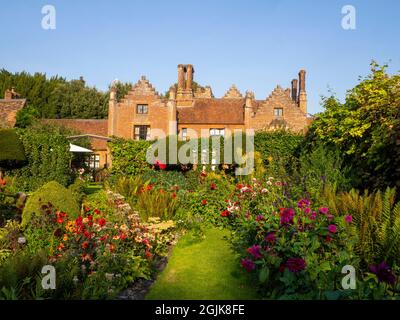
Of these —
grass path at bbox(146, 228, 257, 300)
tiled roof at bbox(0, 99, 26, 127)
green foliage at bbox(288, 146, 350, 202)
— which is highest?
tiled roof at bbox(0, 99, 26, 127)

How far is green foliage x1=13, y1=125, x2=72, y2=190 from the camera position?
17.8 m

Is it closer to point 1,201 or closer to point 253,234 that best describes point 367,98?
point 253,234

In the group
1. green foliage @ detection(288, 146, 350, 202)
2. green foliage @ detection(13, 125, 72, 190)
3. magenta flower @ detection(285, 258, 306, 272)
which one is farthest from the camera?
green foliage @ detection(13, 125, 72, 190)

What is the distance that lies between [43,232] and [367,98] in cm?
954

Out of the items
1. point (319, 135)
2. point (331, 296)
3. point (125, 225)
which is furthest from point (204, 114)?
point (331, 296)

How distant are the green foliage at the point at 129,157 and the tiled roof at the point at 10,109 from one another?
1735cm

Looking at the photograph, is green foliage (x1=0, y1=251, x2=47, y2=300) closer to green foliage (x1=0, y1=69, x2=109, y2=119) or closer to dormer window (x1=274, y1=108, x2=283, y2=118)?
dormer window (x1=274, y1=108, x2=283, y2=118)

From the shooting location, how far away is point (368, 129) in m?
10.4

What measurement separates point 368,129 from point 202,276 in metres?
7.22

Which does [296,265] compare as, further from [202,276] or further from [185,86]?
[185,86]

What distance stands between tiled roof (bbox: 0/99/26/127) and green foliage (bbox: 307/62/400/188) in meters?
27.5

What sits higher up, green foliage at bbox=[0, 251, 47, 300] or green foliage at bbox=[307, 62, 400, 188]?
green foliage at bbox=[307, 62, 400, 188]

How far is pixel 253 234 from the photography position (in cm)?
561

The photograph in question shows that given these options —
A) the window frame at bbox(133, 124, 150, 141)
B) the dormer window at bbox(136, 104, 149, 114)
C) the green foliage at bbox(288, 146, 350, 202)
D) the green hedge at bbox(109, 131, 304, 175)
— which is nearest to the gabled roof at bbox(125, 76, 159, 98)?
the dormer window at bbox(136, 104, 149, 114)
